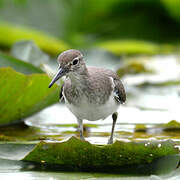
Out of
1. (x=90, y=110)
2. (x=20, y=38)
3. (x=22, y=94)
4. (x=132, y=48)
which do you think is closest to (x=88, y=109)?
(x=90, y=110)

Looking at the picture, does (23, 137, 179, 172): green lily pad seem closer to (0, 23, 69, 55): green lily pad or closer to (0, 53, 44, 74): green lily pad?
(0, 53, 44, 74): green lily pad

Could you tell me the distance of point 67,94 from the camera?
16.6 feet

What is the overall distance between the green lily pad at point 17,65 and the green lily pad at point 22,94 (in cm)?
31

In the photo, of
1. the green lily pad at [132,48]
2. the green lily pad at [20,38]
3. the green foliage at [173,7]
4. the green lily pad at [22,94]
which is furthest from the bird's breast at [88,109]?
the green foliage at [173,7]

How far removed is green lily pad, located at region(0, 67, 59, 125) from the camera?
16.3 ft

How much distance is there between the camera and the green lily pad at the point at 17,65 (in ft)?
17.9

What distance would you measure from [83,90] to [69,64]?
30 centimetres

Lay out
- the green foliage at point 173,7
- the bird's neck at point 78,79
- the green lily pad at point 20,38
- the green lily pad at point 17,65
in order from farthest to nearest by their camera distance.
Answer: the green foliage at point 173,7 < the green lily pad at point 20,38 < the green lily pad at point 17,65 < the bird's neck at point 78,79

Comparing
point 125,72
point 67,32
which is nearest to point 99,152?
point 125,72

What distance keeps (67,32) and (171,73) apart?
2814 mm

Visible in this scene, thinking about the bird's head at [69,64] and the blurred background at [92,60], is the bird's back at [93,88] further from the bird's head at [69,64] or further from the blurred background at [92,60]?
the blurred background at [92,60]

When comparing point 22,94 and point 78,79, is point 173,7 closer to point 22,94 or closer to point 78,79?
point 78,79

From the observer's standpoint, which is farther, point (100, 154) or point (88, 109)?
point (88, 109)

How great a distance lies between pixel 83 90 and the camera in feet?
16.4
